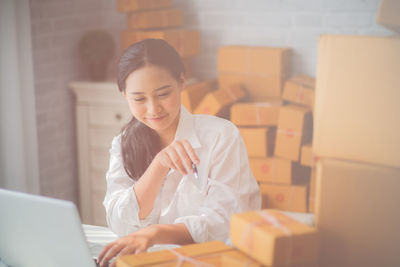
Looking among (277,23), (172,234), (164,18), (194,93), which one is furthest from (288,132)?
(172,234)

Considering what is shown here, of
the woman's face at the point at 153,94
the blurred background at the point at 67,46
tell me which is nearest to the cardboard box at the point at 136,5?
the blurred background at the point at 67,46

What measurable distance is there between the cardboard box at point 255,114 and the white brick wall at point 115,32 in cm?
32

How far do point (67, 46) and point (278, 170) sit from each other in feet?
3.91

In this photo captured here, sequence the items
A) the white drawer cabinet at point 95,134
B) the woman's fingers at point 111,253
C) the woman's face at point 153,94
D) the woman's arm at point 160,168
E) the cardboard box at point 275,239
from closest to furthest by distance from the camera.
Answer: the cardboard box at point 275,239, the woman's fingers at point 111,253, the woman's arm at point 160,168, the woman's face at point 153,94, the white drawer cabinet at point 95,134

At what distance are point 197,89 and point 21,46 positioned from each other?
2.63 ft

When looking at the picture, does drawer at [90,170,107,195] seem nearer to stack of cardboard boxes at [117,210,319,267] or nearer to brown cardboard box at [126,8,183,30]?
brown cardboard box at [126,8,183,30]

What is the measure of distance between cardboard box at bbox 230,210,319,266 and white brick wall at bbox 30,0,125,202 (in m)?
1.75

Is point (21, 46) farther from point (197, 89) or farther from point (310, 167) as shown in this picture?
point (310, 167)

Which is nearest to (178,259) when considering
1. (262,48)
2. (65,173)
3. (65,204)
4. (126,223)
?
(65,204)

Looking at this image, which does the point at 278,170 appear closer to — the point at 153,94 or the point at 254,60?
the point at 254,60

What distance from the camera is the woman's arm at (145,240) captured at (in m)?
0.99

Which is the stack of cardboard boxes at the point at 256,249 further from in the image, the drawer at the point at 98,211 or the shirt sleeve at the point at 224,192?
the drawer at the point at 98,211

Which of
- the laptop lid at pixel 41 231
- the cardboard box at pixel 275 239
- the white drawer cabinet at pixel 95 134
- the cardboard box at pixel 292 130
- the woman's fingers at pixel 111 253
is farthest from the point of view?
the white drawer cabinet at pixel 95 134

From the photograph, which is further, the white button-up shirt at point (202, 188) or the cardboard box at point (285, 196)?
the cardboard box at point (285, 196)
